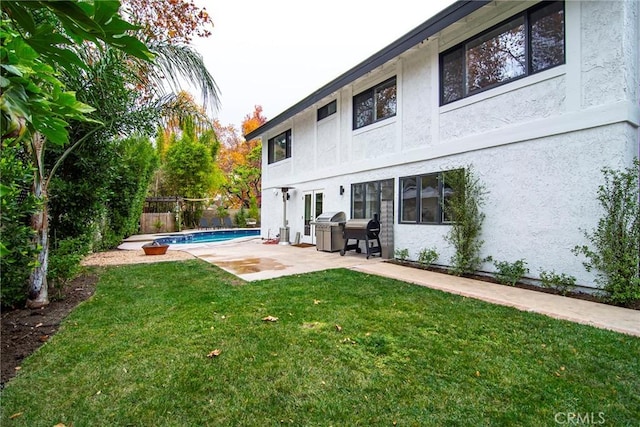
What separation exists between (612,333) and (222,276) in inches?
235

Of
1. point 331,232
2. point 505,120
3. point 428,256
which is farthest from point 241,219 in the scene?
point 505,120

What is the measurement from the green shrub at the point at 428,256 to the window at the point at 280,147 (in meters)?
8.63

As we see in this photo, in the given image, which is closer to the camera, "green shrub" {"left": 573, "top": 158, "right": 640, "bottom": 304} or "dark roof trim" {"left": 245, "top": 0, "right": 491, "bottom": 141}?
"green shrub" {"left": 573, "top": 158, "right": 640, "bottom": 304}

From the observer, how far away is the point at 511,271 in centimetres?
609

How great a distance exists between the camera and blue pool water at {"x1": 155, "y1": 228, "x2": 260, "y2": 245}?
1570 cm

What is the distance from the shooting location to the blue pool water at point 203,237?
15695 millimetres

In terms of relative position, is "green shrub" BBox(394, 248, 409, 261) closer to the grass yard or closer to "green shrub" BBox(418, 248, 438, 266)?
"green shrub" BBox(418, 248, 438, 266)

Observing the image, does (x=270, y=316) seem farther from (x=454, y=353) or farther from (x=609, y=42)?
(x=609, y=42)

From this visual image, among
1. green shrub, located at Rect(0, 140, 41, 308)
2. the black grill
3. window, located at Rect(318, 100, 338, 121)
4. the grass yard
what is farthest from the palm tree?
window, located at Rect(318, 100, 338, 121)

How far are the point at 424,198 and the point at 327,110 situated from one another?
5.67m

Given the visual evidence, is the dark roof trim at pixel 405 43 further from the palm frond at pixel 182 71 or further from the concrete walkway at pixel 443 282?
the concrete walkway at pixel 443 282

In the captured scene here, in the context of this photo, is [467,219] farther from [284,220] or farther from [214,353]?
[284,220]

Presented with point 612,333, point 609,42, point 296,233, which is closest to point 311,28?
point 296,233

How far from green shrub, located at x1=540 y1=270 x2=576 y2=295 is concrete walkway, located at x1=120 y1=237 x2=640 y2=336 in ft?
1.23
